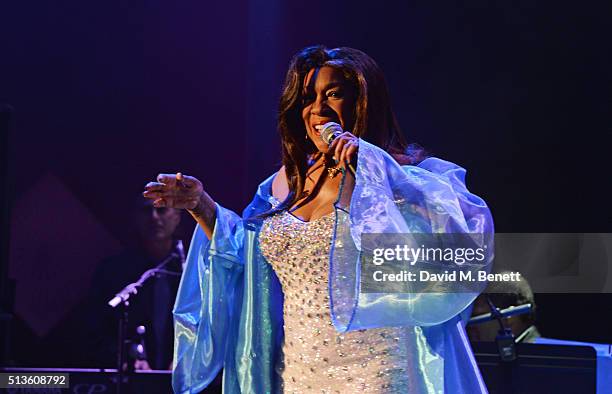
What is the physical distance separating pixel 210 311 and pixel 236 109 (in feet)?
5.92

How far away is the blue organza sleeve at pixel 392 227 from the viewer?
1322mm

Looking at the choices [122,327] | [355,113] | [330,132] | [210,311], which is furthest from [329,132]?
[122,327]

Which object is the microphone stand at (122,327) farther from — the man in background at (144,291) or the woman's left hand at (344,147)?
the woman's left hand at (344,147)

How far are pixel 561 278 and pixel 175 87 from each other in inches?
71.4

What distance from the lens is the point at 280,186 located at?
6.03 ft

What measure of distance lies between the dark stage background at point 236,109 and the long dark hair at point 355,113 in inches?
50.9

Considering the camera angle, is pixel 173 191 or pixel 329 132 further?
pixel 173 191

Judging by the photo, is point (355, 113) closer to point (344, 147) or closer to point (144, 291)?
point (344, 147)

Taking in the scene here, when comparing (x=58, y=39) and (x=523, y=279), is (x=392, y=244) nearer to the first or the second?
(x=523, y=279)

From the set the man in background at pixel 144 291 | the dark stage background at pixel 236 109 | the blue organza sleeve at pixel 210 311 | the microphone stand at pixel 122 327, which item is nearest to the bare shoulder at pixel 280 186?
the blue organza sleeve at pixel 210 311

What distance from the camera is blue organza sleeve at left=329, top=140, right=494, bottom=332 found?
1.32 metres

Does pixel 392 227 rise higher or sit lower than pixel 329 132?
lower

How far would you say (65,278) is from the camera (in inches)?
144

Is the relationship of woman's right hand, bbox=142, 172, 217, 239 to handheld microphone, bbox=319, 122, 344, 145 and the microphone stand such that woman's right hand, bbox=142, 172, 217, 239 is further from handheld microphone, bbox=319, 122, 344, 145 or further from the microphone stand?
the microphone stand
